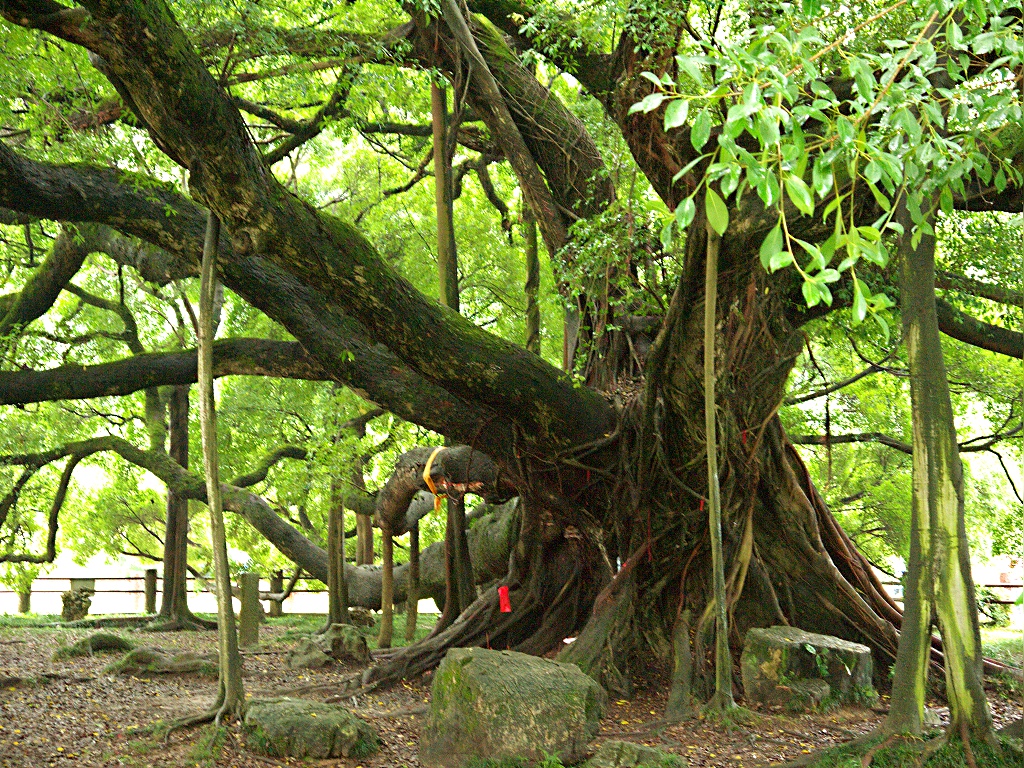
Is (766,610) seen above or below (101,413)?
below

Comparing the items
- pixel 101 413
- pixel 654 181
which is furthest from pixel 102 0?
pixel 101 413

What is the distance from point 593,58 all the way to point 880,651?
4.45 meters

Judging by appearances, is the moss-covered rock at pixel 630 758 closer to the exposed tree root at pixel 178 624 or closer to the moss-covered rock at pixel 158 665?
the moss-covered rock at pixel 158 665

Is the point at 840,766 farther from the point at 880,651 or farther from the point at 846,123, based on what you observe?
the point at 846,123

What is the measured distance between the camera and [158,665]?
687 cm

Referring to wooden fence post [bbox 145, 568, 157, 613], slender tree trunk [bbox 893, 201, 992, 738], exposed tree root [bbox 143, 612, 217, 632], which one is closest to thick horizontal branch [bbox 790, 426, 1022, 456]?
slender tree trunk [bbox 893, 201, 992, 738]

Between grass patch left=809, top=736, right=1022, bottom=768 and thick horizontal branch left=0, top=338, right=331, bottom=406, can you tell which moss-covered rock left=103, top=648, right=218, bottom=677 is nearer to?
thick horizontal branch left=0, top=338, right=331, bottom=406

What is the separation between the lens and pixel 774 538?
615 centimetres

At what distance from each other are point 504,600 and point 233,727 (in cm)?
246

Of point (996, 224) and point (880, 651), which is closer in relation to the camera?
point (880, 651)

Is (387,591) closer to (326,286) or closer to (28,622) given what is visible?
(326,286)

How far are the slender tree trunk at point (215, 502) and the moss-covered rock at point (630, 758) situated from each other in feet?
5.66

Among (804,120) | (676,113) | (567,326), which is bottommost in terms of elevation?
(676,113)

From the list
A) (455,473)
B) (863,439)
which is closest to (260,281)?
(455,473)
